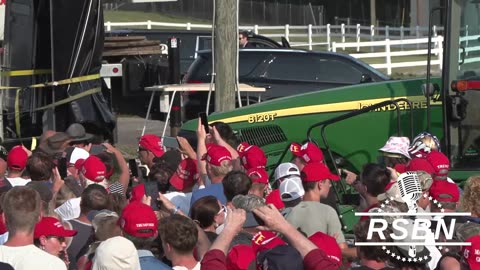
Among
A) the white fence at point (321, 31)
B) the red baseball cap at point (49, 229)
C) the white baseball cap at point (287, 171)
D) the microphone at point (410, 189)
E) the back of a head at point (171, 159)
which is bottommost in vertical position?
the white fence at point (321, 31)

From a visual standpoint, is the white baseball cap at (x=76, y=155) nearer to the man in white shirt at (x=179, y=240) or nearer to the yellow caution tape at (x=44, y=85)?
the yellow caution tape at (x=44, y=85)

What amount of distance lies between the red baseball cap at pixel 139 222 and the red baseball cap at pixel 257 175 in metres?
2.16

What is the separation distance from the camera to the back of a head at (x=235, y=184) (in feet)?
26.3

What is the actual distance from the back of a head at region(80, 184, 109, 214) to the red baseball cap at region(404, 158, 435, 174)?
7.58ft

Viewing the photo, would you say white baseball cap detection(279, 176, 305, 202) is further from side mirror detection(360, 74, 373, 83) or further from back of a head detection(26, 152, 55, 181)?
side mirror detection(360, 74, 373, 83)

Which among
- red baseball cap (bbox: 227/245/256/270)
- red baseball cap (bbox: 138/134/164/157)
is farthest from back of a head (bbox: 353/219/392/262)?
red baseball cap (bbox: 138/134/164/157)

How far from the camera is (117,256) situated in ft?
20.1

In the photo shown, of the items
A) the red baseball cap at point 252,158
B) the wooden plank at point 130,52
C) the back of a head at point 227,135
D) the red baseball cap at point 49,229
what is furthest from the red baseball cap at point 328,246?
the wooden plank at point 130,52

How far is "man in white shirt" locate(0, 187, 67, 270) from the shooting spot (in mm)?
6266

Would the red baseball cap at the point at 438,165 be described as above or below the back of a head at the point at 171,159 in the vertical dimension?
above

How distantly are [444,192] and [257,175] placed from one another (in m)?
1.50

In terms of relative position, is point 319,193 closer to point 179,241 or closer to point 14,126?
point 179,241

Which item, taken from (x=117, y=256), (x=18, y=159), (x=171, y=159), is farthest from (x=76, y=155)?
(x=117, y=256)

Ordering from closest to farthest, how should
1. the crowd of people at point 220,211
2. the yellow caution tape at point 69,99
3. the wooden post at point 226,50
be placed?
the crowd of people at point 220,211 → the wooden post at point 226,50 → the yellow caution tape at point 69,99
